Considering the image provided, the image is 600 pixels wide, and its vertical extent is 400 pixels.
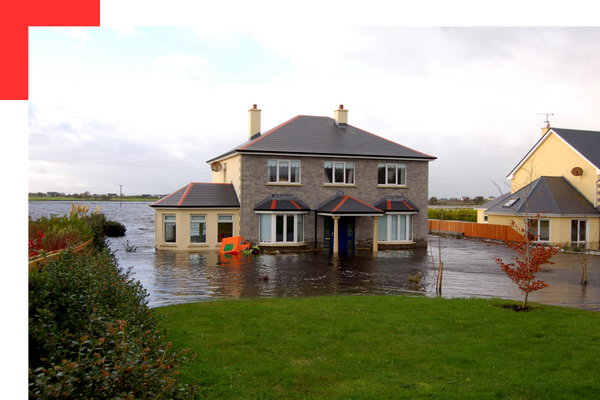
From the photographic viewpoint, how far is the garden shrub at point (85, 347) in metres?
3.38

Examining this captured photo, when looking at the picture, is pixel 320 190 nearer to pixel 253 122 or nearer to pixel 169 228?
pixel 253 122

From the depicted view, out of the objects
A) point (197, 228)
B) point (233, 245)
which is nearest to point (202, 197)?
point (197, 228)

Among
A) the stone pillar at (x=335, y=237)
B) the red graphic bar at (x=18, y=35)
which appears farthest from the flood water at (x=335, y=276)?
the red graphic bar at (x=18, y=35)

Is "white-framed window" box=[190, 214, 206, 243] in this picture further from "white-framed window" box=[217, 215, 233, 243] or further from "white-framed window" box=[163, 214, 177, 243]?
"white-framed window" box=[163, 214, 177, 243]

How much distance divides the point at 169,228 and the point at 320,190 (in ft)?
33.4

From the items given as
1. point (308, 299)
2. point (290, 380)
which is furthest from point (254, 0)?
point (308, 299)

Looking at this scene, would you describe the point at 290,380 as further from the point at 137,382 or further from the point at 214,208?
the point at 214,208

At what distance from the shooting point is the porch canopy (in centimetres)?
2648

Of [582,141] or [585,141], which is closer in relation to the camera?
[582,141]

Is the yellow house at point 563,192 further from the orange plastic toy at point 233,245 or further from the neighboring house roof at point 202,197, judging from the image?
the neighboring house roof at point 202,197

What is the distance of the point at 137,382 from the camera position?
148 inches

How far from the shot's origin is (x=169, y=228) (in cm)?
2733

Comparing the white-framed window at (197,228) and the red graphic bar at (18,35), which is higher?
the red graphic bar at (18,35)

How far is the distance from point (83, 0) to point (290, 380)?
595cm
